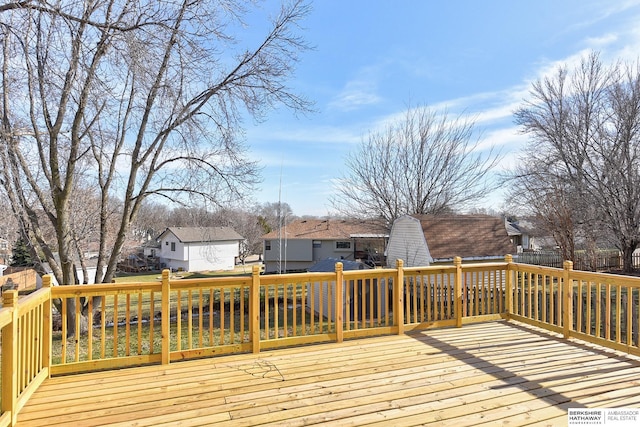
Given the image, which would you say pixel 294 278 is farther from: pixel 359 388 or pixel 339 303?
pixel 359 388

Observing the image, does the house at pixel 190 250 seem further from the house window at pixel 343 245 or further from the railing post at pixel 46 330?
the railing post at pixel 46 330

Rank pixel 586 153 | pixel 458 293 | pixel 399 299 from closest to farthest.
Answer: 1. pixel 399 299
2. pixel 458 293
3. pixel 586 153

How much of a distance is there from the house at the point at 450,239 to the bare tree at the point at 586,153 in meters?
2.00

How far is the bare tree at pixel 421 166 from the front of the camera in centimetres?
1667

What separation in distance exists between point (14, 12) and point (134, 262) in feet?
Result: 114

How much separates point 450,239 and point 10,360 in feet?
42.5

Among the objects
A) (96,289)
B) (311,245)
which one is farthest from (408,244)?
(311,245)

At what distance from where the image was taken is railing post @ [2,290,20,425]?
8.05 ft

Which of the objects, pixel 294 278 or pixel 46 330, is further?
pixel 294 278

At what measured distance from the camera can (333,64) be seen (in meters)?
11.2

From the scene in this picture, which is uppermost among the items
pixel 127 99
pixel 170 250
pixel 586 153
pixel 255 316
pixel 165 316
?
pixel 586 153

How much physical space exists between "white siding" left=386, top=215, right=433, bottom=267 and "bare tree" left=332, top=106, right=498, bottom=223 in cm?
279

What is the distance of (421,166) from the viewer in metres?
17.0

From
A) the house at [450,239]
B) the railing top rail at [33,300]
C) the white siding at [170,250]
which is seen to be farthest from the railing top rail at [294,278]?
the white siding at [170,250]
